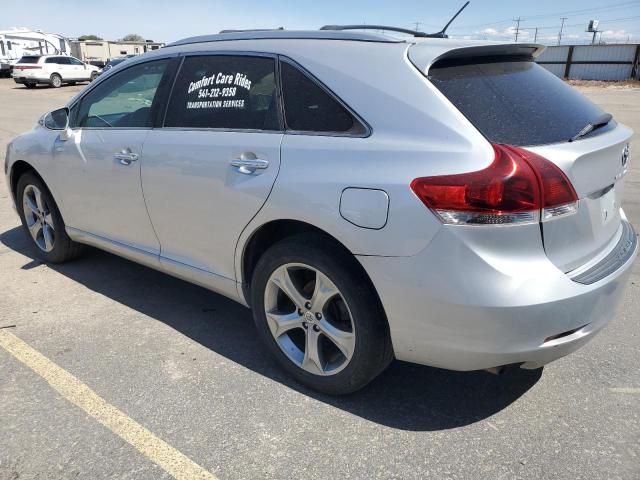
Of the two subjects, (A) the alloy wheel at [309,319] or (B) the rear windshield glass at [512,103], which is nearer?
(B) the rear windshield glass at [512,103]

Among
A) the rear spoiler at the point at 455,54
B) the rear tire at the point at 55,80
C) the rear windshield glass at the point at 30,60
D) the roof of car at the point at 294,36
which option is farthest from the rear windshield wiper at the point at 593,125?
the rear windshield glass at the point at 30,60

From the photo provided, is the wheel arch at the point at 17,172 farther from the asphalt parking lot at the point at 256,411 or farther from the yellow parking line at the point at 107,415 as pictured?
the yellow parking line at the point at 107,415

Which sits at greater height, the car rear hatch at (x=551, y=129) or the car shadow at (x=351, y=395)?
the car rear hatch at (x=551, y=129)

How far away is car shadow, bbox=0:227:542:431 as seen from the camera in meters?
2.66

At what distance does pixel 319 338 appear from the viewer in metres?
2.76

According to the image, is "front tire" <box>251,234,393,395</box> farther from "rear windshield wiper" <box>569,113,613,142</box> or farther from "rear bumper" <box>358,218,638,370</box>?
"rear windshield wiper" <box>569,113,613,142</box>

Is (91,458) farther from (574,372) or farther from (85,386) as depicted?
(574,372)

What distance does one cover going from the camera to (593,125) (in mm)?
2523

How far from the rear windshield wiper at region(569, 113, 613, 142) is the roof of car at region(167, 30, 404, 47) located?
0.93 m

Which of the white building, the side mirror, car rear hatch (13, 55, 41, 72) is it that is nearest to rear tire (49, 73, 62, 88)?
car rear hatch (13, 55, 41, 72)

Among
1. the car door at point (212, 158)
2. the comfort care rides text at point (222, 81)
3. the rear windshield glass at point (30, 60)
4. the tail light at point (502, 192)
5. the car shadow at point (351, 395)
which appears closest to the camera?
the tail light at point (502, 192)

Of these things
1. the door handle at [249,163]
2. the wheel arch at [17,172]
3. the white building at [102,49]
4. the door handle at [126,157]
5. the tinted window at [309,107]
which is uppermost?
the white building at [102,49]

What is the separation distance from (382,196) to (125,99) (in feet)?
7.77

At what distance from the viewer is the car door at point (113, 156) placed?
11.3ft
